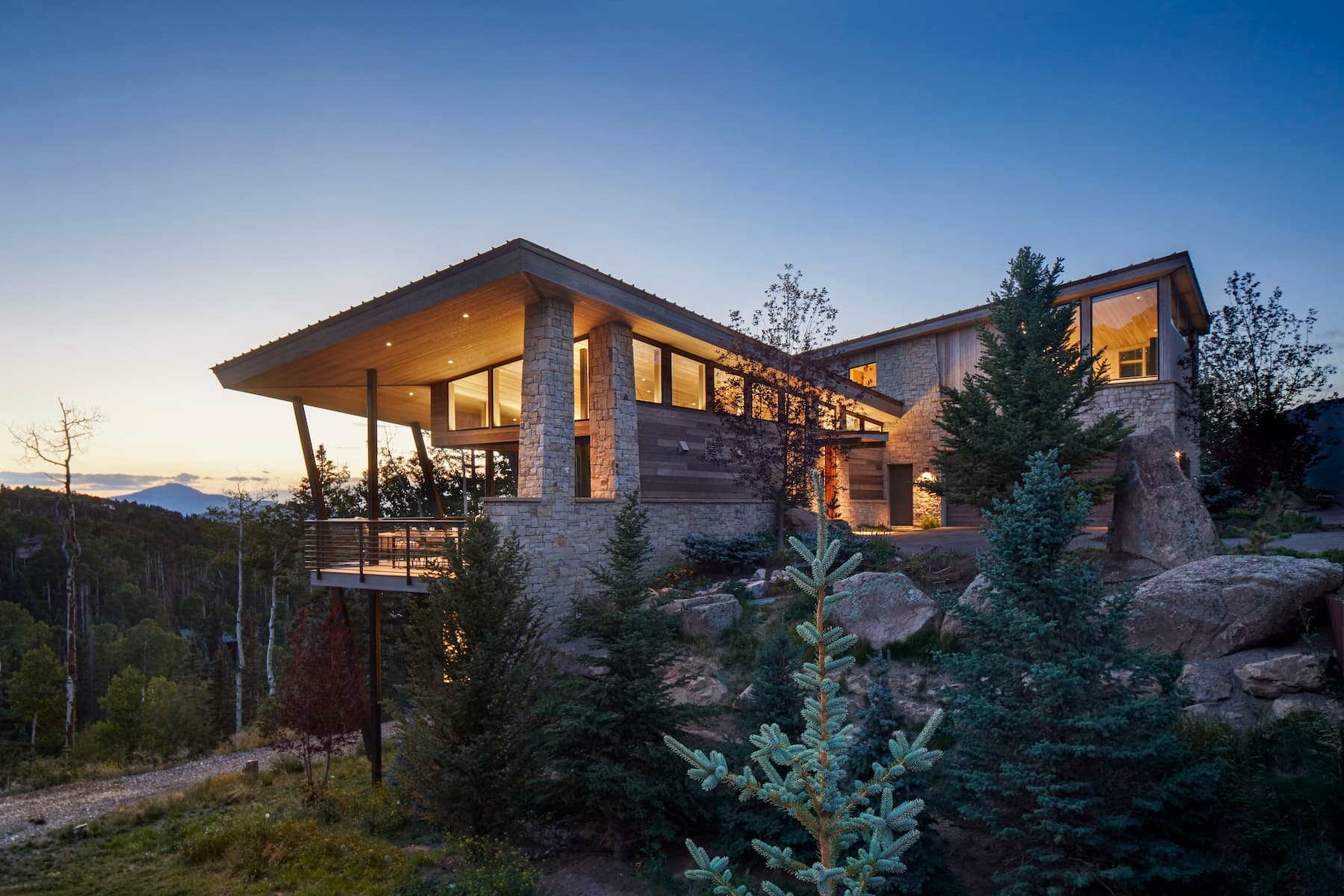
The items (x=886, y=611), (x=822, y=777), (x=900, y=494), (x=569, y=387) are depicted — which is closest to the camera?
(x=822, y=777)

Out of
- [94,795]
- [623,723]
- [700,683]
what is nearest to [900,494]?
[700,683]

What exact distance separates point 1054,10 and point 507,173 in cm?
1071

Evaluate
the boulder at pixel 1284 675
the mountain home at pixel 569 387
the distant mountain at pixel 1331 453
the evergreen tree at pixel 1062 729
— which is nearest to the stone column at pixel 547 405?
the mountain home at pixel 569 387

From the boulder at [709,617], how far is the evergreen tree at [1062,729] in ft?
19.4

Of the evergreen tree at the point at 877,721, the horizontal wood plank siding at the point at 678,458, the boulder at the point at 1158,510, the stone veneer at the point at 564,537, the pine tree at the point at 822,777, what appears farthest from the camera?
the horizontal wood plank siding at the point at 678,458

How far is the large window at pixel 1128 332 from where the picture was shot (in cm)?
1586

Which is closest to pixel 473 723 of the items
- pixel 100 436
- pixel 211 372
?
pixel 211 372

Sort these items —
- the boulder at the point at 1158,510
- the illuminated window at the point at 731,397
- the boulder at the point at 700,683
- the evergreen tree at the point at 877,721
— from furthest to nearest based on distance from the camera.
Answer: the illuminated window at the point at 731,397 < the boulder at the point at 1158,510 < the boulder at the point at 700,683 < the evergreen tree at the point at 877,721

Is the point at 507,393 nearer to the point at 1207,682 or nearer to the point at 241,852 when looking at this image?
the point at 241,852

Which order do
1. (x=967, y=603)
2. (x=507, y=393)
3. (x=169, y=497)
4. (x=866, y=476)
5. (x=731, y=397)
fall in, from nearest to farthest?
(x=967, y=603)
(x=731, y=397)
(x=507, y=393)
(x=866, y=476)
(x=169, y=497)

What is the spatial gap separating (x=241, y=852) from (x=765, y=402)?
471 inches

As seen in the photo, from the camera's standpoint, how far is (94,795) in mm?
14891

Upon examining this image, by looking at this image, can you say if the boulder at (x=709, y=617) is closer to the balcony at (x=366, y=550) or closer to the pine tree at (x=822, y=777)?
the balcony at (x=366, y=550)

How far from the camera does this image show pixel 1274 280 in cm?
1956
